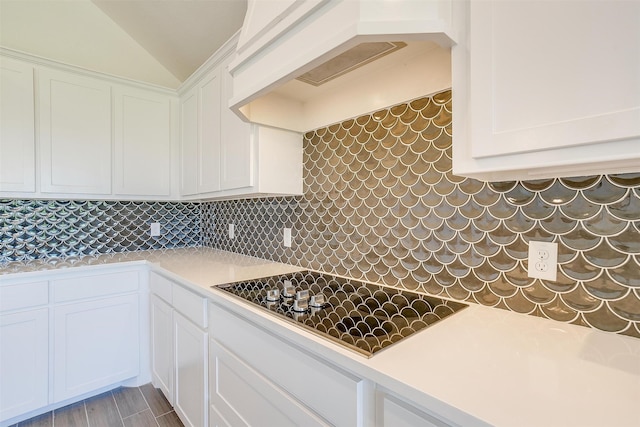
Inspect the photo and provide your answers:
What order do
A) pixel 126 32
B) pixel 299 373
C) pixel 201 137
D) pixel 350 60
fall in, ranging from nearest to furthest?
pixel 299 373 → pixel 350 60 → pixel 201 137 → pixel 126 32

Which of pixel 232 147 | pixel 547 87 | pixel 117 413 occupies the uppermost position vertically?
pixel 232 147

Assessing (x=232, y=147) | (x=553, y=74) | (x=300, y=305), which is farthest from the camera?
(x=232, y=147)

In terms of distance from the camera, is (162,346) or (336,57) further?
(162,346)

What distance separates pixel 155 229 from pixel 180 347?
4.52ft

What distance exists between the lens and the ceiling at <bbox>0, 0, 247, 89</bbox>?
2117 mm

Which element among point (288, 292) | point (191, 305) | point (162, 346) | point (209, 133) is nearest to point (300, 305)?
point (288, 292)

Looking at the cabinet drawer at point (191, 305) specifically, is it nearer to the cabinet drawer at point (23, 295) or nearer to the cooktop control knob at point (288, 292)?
the cooktop control knob at point (288, 292)

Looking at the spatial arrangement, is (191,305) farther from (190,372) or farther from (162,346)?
(162,346)

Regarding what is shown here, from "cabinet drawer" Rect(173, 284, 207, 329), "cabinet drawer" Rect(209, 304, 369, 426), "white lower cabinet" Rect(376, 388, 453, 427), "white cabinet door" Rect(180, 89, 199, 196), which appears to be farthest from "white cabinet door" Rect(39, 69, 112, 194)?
"white lower cabinet" Rect(376, 388, 453, 427)

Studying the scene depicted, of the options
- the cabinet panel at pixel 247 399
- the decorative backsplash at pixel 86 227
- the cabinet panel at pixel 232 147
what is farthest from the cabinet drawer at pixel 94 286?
the cabinet panel at pixel 247 399

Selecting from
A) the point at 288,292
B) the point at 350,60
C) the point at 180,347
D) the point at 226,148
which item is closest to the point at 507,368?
the point at 288,292

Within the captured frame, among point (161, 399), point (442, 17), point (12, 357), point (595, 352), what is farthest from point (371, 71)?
point (12, 357)

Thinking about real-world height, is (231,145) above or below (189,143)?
below

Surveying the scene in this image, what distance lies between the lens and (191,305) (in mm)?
1543
